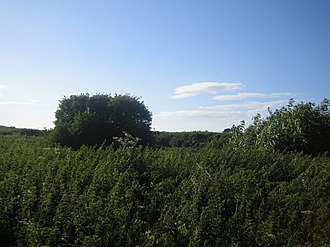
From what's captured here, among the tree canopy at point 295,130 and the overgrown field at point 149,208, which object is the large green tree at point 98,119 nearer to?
the tree canopy at point 295,130

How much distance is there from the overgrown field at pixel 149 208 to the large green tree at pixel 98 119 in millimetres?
19537

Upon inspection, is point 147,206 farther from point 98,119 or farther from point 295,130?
point 98,119

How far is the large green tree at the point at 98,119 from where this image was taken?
2839 cm

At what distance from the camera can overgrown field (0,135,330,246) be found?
5.73m

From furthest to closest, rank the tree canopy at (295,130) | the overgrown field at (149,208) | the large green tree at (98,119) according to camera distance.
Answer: the large green tree at (98,119) → the tree canopy at (295,130) → the overgrown field at (149,208)

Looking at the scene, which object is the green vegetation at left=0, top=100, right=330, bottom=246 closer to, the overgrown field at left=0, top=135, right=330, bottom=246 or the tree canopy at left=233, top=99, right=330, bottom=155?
the overgrown field at left=0, top=135, right=330, bottom=246

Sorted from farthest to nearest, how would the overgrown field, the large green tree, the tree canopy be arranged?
1. the large green tree
2. the tree canopy
3. the overgrown field

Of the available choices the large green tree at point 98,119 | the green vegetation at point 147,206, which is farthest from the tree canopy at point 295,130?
the large green tree at point 98,119

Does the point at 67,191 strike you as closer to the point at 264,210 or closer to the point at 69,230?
the point at 69,230

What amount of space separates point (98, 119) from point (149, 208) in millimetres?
23392

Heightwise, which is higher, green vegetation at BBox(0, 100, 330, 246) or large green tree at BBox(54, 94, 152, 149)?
large green tree at BBox(54, 94, 152, 149)

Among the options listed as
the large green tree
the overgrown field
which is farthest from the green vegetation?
the large green tree

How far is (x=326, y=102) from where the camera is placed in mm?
19875

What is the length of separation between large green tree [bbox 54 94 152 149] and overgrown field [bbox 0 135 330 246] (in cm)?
1954
